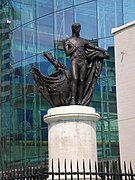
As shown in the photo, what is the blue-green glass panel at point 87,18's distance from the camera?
95.3ft

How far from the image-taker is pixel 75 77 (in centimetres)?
1137

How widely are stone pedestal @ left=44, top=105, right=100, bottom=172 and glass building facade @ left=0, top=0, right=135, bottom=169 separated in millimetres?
15764

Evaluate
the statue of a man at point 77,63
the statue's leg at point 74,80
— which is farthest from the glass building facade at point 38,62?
the statue's leg at point 74,80

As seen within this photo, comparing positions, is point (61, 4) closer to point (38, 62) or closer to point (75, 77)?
point (38, 62)

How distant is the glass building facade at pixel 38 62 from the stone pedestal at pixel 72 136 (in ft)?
51.7

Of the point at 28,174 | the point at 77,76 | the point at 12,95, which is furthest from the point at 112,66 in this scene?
the point at 28,174

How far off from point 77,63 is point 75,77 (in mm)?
384

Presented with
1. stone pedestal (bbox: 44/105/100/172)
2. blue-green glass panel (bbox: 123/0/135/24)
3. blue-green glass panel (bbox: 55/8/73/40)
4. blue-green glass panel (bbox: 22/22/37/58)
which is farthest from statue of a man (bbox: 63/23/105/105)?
blue-green glass panel (bbox: 22/22/37/58)

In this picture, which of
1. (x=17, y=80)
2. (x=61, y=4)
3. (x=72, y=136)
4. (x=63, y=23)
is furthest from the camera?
(x=17, y=80)

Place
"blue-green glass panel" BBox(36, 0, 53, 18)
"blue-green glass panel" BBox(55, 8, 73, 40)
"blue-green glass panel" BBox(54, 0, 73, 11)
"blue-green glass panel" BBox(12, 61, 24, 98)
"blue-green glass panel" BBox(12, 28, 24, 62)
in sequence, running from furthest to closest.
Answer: "blue-green glass panel" BBox(12, 28, 24, 62) < "blue-green glass panel" BBox(12, 61, 24, 98) < "blue-green glass panel" BBox(36, 0, 53, 18) < "blue-green glass panel" BBox(54, 0, 73, 11) < "blue-green glass panel" BBox(55, 8, 73, 40)

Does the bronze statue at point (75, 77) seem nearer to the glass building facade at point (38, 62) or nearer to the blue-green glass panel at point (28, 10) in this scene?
the glass building facade at point (38, 62)

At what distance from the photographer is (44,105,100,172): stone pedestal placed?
1080cm

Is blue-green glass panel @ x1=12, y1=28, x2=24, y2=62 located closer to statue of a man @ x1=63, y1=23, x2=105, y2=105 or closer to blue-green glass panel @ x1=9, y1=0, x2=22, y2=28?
blue-green glass panel @ x1=9, y1=0, x2=22, y2=28

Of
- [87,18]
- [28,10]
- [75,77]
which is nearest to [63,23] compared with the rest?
[87,18]
